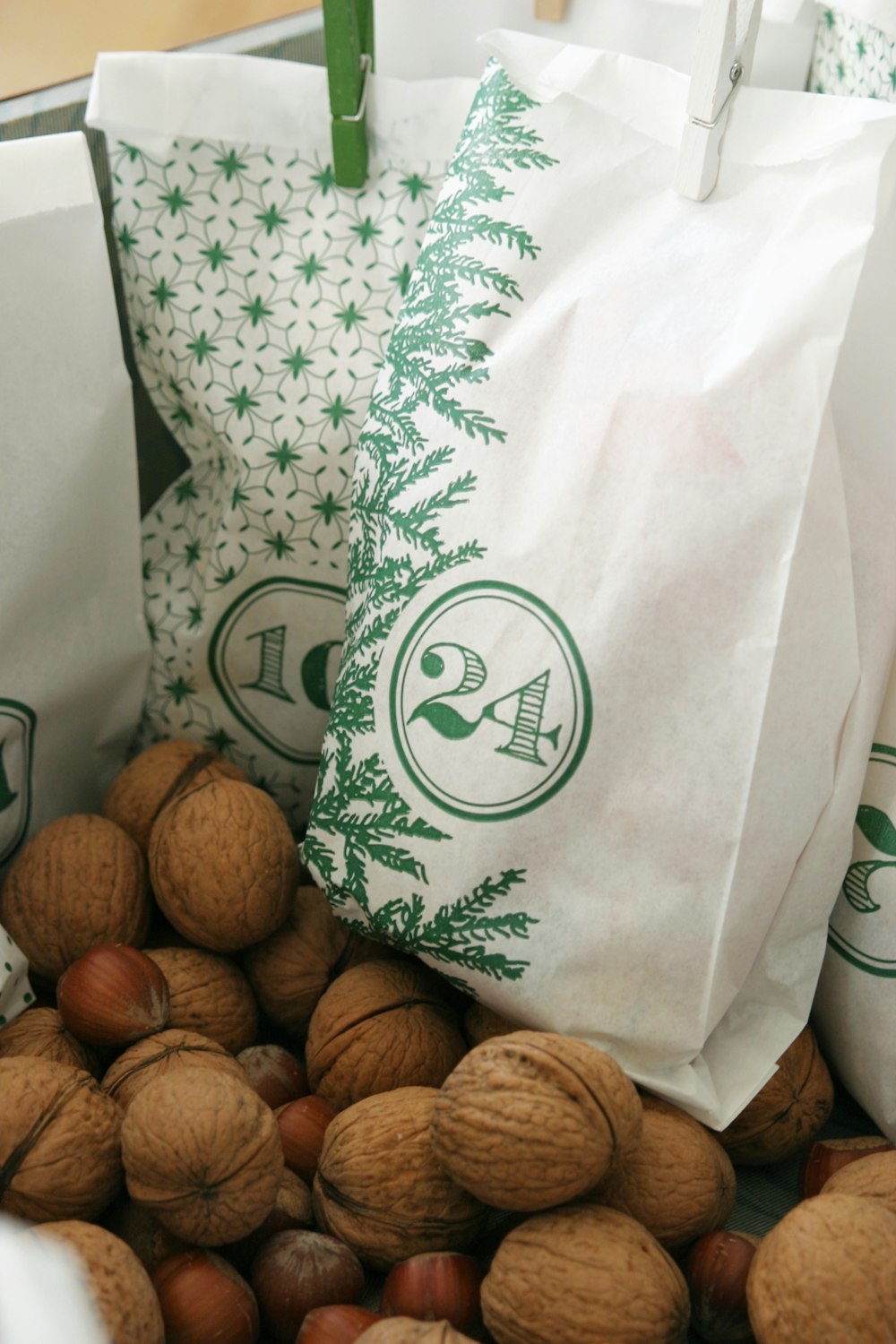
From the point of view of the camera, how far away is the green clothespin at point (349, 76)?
0.81 metres

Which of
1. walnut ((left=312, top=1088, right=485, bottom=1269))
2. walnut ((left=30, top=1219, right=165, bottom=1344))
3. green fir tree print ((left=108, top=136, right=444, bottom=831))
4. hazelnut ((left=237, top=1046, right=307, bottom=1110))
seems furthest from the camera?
green fir tree print ((left=108, top=136, right=444, bottom=831))

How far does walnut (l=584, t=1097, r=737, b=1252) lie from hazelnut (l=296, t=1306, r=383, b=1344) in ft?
0.44

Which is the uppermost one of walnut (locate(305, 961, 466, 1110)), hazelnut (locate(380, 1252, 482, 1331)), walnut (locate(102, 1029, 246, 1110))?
walnut (locate(102, 1029, 246, 1110))

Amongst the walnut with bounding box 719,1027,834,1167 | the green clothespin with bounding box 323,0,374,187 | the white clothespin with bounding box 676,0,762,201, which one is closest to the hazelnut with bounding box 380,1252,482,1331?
the walnut with bounding box 719,1027,834,1167

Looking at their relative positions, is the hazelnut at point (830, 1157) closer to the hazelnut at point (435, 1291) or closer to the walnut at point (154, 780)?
the hazelnut at point (435, 1291)

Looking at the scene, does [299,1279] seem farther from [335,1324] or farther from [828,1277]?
[828,1277]

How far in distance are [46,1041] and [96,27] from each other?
0.78 metres

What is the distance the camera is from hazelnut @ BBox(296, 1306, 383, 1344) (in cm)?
61

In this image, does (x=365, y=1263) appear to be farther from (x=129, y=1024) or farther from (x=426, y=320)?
(x=426, y=320)

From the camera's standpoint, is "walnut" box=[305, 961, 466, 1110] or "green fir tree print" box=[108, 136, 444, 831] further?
"green fir tree print" box=[108, 136, 444, 831]

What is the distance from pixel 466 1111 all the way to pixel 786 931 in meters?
0.24

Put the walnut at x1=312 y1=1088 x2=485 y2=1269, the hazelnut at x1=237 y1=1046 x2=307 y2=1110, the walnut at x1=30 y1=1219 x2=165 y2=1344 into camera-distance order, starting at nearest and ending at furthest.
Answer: the walnut at x1=30 y1=1219 x2=165 y2=1344 → the walnut at x1=312 y1=1088 x2=485 y2=1269 → the hazelnut at x1=237 y1=1046 x2=307 y2=1110

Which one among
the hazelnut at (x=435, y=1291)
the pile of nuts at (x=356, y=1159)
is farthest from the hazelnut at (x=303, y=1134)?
the hazelnut at (x=435, y=1291)

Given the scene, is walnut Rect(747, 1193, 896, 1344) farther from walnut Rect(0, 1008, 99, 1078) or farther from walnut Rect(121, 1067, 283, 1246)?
walnut Rect(0, 1008, 99, 1078)
